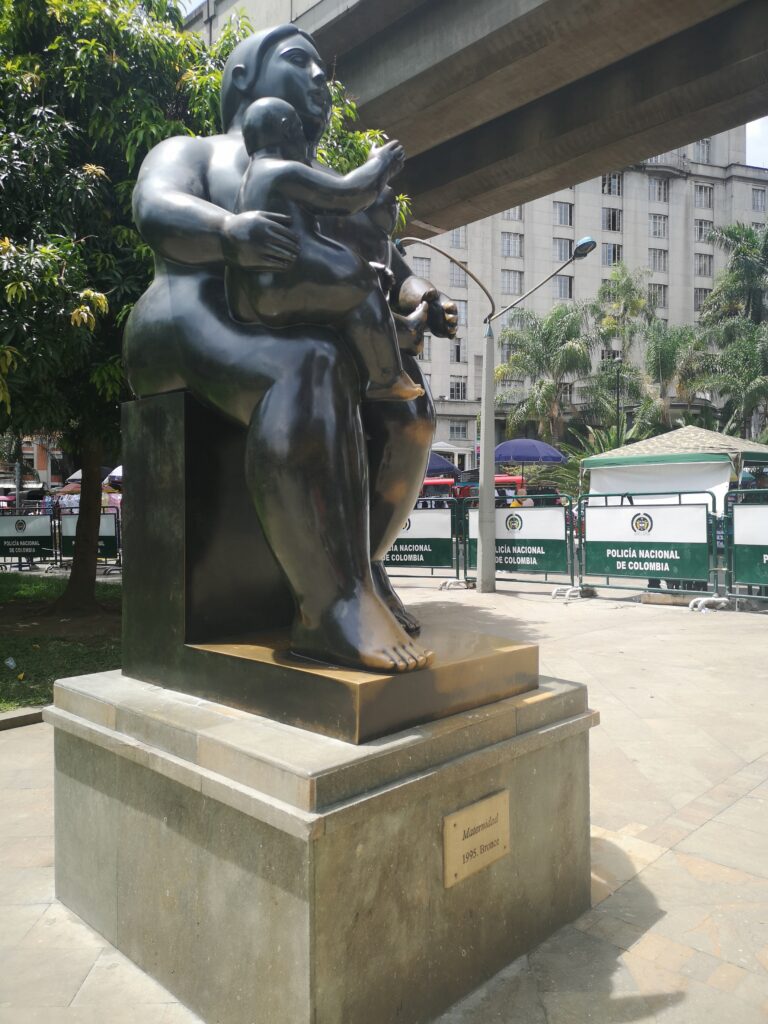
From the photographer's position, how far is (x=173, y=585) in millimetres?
2268

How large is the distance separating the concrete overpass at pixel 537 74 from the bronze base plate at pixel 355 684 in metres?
7.68

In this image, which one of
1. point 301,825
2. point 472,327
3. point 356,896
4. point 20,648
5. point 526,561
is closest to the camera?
point 301,825

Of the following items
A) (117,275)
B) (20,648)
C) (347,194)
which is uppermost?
(117,275)

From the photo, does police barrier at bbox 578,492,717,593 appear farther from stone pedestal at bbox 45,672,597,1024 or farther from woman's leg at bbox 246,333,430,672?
woman's leg at bbox 246,333,430,672

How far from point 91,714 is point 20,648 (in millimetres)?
6059

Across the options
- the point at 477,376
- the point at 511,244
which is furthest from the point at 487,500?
the point at 511,244

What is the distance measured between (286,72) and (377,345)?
0.86m

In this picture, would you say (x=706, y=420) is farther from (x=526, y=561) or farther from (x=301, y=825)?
(x=301, y=825)

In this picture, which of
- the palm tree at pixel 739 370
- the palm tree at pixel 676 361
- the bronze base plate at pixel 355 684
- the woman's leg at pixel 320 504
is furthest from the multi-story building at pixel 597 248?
the woman's leg at pixel 320 504

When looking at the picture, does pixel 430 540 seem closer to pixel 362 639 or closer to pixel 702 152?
pixel 362 639

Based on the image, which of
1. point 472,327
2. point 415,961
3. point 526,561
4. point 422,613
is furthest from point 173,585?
point 472,327

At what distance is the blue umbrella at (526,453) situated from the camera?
26.2m

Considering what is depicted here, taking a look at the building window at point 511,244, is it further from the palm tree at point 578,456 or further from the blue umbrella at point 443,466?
the blue umbrella at point 443,466

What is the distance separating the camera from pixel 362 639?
1.93 meters
